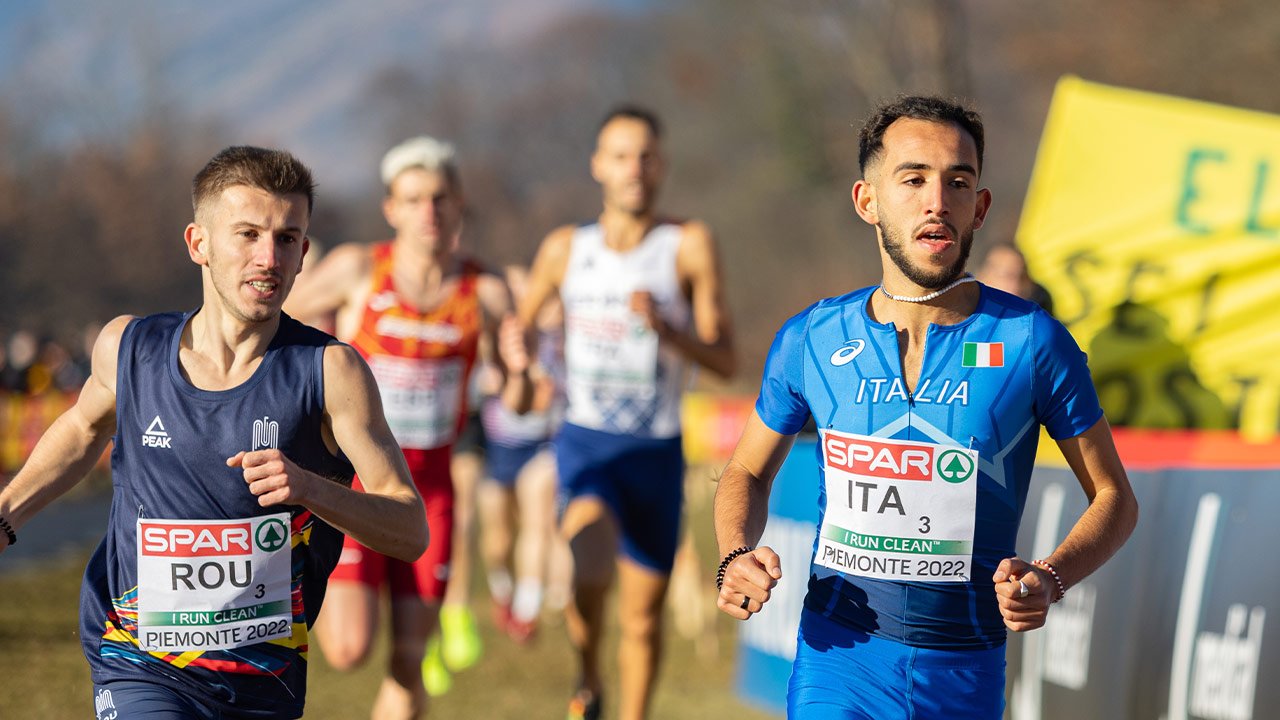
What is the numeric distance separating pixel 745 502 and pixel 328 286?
3.08m

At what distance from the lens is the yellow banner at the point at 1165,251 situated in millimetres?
8195

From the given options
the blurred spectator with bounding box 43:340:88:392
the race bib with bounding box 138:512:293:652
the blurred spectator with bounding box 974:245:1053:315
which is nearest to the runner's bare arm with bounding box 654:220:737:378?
the blurred spectator with bounding box 974:245:1053:315

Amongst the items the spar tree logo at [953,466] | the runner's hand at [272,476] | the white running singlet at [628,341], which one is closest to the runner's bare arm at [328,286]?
the white running singlet at [628,341]

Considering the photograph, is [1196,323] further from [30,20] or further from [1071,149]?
[30,20]

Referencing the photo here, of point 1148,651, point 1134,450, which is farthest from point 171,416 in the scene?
point 1134,450

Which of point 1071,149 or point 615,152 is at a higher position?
point 1071,149

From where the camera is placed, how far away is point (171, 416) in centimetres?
327

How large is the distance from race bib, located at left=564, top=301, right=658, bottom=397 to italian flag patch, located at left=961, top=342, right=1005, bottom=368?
9.93ft

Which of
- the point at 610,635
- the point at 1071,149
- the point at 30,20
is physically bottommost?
the point at 610,635

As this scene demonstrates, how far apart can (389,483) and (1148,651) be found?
3.30 metres

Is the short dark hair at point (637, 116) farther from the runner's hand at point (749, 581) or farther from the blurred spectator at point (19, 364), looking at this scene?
the blurred spectator at point (19, 364)

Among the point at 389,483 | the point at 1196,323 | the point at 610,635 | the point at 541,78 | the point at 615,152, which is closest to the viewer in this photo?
the point at 389,483

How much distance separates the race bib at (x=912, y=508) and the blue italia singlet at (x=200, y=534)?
1370 millimetres

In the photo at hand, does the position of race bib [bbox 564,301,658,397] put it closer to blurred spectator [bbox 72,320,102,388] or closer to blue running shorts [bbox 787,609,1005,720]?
blue running shorts [bbox 787,609,1005,720]
